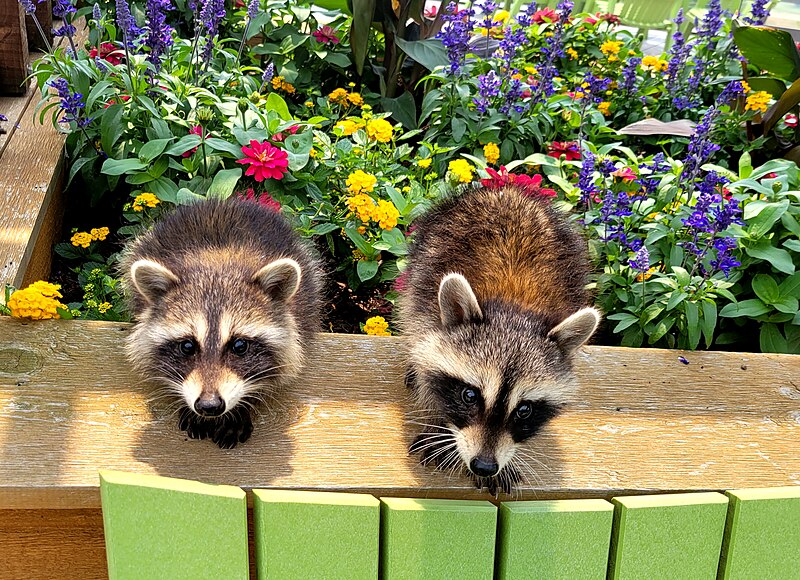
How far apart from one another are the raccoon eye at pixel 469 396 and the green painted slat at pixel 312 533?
1.21 ft

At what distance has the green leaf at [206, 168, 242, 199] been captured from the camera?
10.4 ft

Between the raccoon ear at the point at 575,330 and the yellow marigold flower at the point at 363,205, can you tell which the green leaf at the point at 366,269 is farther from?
the raccoon ear at the point at 575,330

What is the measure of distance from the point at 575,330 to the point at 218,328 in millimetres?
993

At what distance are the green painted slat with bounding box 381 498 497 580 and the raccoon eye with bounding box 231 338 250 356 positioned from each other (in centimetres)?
58

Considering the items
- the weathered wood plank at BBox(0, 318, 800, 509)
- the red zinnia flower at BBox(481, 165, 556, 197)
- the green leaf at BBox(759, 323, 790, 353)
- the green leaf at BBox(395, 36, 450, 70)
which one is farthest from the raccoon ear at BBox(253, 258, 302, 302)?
the green leaf at BBox(395, 36, 450, 70)

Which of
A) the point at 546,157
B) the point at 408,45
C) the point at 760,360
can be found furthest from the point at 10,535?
the point at 408,45

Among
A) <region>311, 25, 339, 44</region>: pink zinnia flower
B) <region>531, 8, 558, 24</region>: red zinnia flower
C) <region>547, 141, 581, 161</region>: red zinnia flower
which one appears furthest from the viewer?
<region>531, 8, 558, 24</region>: red zinnia flower

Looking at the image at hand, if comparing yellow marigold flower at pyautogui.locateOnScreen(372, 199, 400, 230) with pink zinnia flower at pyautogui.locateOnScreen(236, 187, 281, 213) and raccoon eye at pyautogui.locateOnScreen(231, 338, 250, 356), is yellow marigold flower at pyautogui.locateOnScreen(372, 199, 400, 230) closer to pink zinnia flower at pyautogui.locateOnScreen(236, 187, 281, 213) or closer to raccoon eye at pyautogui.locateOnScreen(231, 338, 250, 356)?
pink zinnia flower at pyautogui.locateOnScreen(236, 187, 281, 213)

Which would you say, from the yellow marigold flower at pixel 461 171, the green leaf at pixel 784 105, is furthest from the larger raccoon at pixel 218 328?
the green leaf at pixel 784 105

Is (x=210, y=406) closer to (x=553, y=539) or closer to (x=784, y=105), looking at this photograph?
(x=553, y=539)

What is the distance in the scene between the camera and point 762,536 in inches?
90.0

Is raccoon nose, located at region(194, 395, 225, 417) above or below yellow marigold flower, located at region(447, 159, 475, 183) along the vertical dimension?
below

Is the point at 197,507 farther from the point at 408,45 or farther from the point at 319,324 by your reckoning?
the point at 408,45

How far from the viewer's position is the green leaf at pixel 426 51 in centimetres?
440
